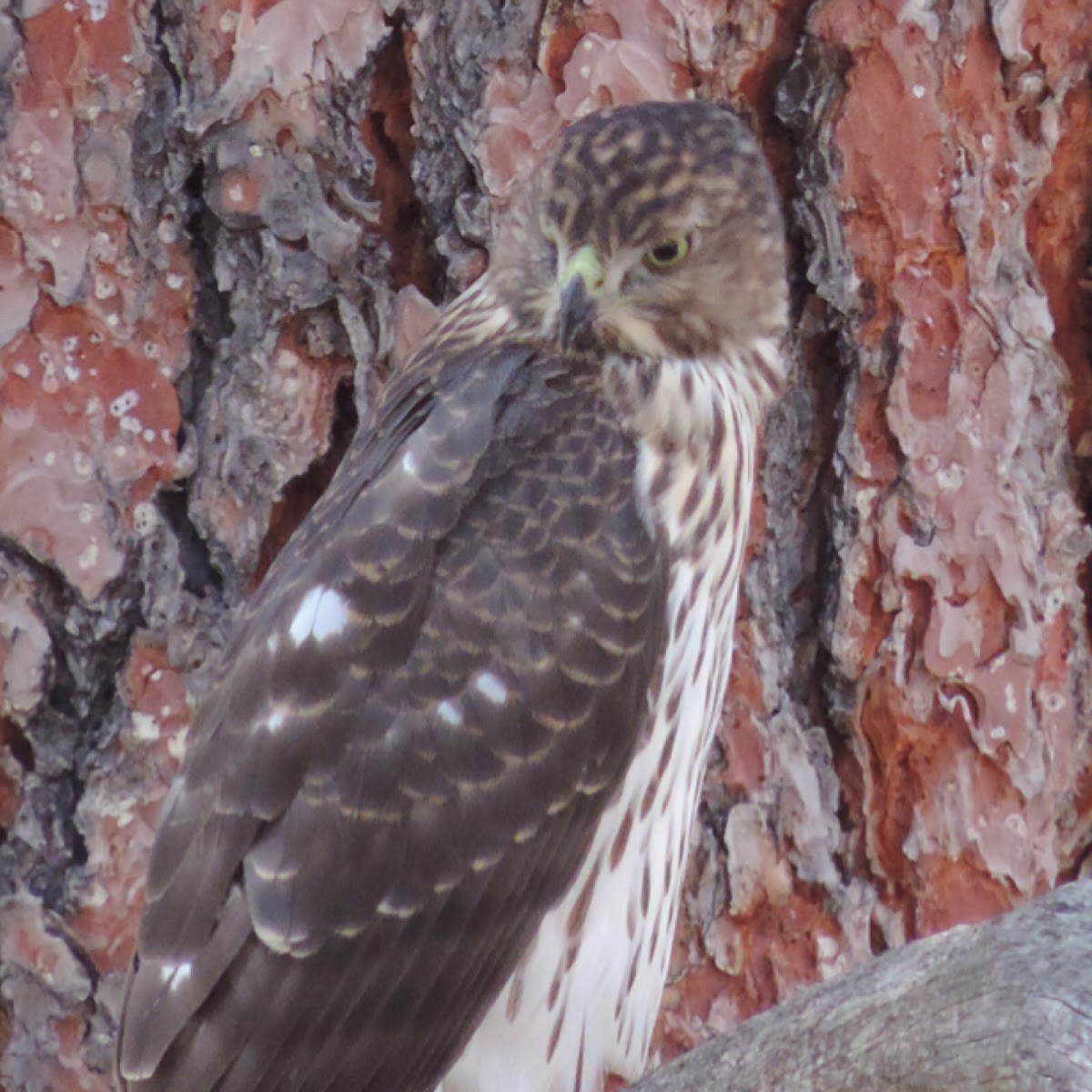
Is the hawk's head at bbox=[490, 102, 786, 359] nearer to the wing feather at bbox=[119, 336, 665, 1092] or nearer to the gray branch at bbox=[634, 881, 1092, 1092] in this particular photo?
the wing feather at bbox=[119, 336, 665, 1092]

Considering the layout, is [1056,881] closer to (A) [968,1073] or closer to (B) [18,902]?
(A) [968,1073]

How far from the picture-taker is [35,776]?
2.98 meters

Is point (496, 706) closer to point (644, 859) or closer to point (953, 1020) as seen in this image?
point (644, 859)

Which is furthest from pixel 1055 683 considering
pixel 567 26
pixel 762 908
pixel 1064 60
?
pixel 567 26

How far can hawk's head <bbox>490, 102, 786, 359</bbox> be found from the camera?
272cm

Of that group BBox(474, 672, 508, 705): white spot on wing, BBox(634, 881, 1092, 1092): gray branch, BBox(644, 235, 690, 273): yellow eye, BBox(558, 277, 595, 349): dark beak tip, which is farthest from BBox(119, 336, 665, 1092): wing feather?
BBox(634, 881, 1092, 1092): gray branch

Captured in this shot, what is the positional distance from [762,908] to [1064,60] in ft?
4.73

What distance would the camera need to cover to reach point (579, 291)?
272cm

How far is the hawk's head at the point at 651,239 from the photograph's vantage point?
2.72 meters

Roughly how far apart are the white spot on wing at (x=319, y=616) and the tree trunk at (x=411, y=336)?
43 cm

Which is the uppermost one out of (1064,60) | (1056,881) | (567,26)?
(567,26)

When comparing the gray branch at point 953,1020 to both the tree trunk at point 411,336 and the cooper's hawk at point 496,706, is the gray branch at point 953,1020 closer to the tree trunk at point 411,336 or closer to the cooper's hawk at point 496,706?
the cooper's hawk at point 496,706

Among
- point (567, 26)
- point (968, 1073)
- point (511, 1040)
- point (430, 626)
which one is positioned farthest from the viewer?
point (567, 26)

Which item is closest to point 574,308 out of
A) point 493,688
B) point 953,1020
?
point 493,688
